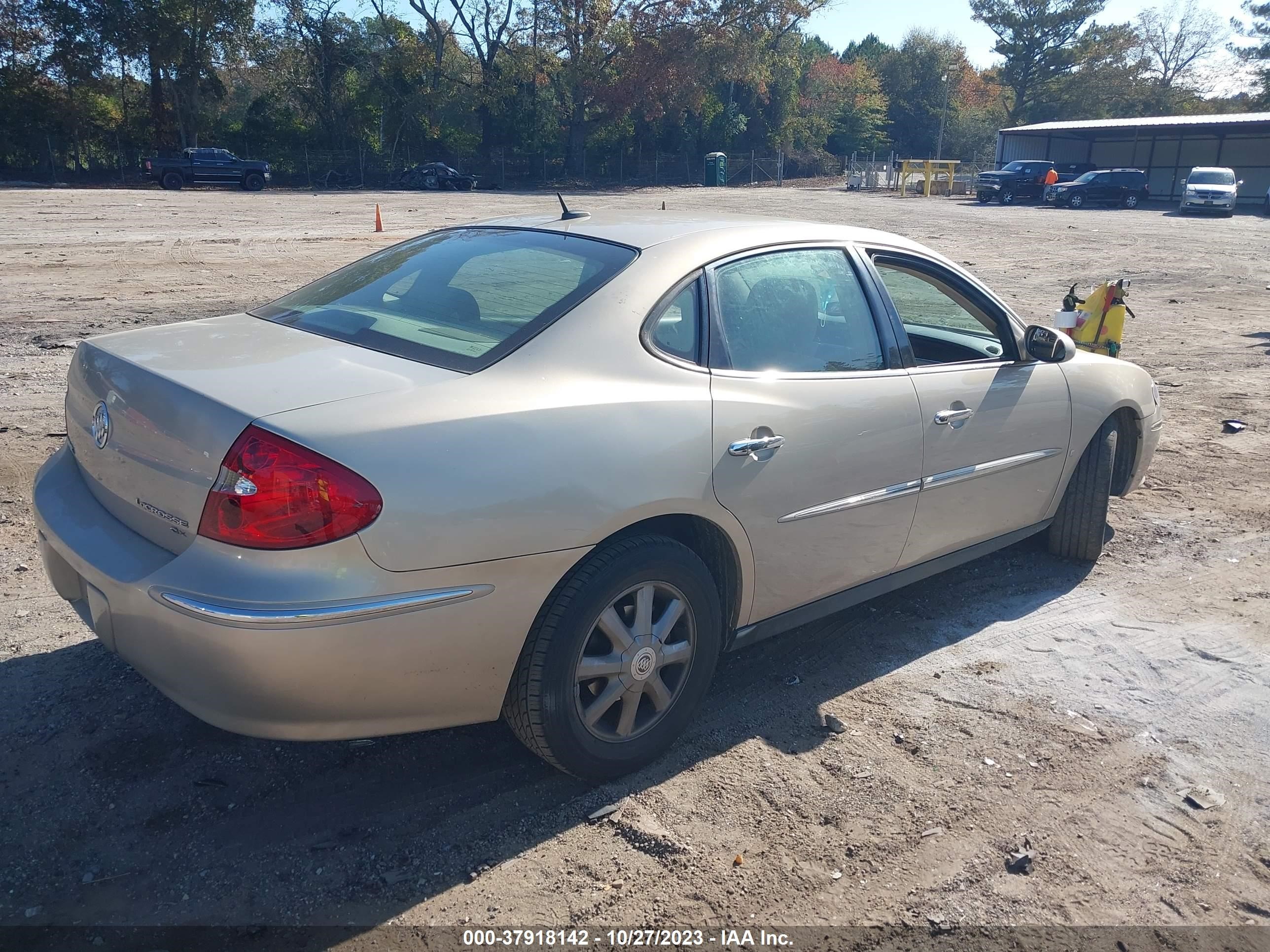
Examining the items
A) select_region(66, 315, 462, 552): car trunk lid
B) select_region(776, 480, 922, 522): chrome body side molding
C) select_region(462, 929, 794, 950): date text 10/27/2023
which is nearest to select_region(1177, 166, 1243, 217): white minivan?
select_region(776, 480, 922, 522): chrome body side molding

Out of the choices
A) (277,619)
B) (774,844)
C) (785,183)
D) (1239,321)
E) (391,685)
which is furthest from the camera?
(785,183)

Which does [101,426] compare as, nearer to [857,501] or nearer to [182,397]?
[182,397]

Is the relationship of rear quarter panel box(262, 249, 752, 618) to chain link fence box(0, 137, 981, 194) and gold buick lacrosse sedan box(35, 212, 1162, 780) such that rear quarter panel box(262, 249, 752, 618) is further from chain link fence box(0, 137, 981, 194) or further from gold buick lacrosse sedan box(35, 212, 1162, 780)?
chain link fence box(0, 137, 981, 194)

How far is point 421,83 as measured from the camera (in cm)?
4816

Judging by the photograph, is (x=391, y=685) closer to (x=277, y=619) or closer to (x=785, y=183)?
(x=277, y=619)

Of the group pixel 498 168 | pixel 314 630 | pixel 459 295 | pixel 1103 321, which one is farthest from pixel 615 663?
pixel 498 168

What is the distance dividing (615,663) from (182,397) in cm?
143

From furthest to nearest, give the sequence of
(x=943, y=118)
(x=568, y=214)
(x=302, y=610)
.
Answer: (x=943, y=118) → (x=568, y=214) → (x=302, y=610)

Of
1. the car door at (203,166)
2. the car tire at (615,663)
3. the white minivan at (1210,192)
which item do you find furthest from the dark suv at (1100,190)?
the car tire at (615,663)

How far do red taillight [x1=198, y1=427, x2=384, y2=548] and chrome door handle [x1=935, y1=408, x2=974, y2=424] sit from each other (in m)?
2.27

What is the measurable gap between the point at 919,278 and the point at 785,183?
55868mm

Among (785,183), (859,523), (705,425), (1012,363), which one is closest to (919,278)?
(1012,363)

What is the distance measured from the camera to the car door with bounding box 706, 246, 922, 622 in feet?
10.7

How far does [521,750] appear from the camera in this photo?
332 cm
